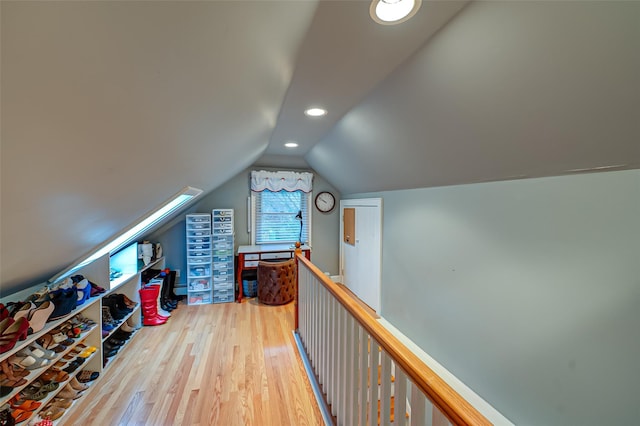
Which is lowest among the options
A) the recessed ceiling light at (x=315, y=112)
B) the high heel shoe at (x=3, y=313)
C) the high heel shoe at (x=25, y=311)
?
the high heel shoe at (x=25, y=311)

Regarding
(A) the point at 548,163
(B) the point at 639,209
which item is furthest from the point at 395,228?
(B) the point at 639,209

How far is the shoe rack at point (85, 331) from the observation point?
4.87 feet

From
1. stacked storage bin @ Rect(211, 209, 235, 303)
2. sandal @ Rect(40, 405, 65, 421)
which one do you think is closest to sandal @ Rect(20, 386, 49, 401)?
sandal @ Rect(40, 405, 65, 421)

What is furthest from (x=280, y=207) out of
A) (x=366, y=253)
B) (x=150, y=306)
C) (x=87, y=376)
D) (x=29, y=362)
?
(x=29, y=362)

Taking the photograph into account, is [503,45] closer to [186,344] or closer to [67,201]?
[67,201]

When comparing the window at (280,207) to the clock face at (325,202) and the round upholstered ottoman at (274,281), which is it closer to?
the clock face at (325,202)

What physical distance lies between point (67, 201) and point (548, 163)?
7.09 ft

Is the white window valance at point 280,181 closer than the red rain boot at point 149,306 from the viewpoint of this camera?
No

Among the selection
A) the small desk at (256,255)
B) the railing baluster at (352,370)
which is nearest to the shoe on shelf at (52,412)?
the railing baluster at (352,370)

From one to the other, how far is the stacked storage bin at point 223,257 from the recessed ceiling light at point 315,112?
82.6 inches

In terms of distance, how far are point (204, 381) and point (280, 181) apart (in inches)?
111

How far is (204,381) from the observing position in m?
2.05

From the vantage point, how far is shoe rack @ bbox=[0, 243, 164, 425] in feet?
4.87

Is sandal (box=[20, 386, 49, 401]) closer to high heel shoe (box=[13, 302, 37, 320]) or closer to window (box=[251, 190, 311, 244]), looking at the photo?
high heel shoe (box=[13, 302, 37, 320])
